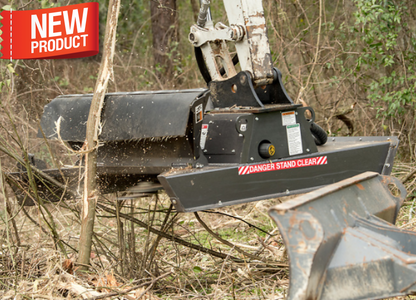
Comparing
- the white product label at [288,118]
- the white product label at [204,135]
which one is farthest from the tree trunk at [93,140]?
the white product label at [288,118]

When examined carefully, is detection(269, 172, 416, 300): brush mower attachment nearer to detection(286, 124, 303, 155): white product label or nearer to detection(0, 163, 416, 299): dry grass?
detection(0, 163, 416, 299): dry grass

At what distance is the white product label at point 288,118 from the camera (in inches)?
138

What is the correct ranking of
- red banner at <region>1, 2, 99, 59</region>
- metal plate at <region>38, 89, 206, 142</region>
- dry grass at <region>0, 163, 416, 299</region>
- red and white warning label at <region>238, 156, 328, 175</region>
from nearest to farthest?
dry grass at <region>0, 163, 416, 299</region> < red and white warning label at <region>238, 156, 328, 175</region> < metal plate at <region>38, 89, 206, 142</region> < red banner at <region>1, 2, 99, 59</region>

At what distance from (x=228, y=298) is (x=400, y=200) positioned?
4.27 ft

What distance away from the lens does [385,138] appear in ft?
13.4

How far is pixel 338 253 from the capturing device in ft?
7.22

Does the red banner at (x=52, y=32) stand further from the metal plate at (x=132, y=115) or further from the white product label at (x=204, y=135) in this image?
the white product label at (x=204, y=135)

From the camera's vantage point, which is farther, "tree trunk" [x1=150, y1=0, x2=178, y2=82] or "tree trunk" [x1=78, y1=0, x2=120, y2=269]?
"tree trunk" [x1=150, y1=0, x2=178, y2=82]

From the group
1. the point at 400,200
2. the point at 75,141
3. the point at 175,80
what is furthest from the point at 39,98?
the point at 400,200

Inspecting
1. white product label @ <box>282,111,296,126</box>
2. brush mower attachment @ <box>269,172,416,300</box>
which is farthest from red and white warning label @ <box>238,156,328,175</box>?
brush mower attachment @ <box>269,172,416,300</box>

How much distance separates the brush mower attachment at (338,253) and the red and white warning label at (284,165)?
0.85m

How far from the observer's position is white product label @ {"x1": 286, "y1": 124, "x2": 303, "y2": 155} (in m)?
3.50

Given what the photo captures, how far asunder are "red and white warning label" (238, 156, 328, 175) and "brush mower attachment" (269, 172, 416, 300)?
0.85 meters

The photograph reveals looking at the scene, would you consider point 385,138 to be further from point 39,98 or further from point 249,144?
point 39,98
